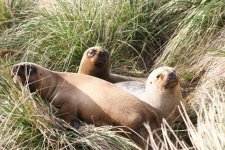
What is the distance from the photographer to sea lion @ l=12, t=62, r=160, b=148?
16.1 ft

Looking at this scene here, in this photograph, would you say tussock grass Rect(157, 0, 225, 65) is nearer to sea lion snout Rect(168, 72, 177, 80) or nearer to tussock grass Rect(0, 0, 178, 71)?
tussock grass Rect(0, 0, 178, 71)

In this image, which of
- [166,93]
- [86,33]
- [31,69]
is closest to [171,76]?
[166,93]

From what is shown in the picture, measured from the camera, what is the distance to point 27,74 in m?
5.32

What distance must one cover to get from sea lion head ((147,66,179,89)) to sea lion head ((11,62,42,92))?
1.00 meters

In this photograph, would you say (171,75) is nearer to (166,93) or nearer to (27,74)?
(166,93)

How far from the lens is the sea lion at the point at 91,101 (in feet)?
16.1

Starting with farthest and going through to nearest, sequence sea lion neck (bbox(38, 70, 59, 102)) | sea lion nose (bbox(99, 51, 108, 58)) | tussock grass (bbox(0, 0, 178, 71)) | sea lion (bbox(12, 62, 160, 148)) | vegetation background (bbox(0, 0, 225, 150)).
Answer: tussock grass (bbox(0, 0, 178, 71)), sea lion nose (bbox(99, 51, 108, 58)), vegetation background (bbox(0, 0, 225, 150)), sea lion neck (bbox(38, 70, 59, 102)), sea lion (bbox(12, 62, 160, 148))

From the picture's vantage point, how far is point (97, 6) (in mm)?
7160

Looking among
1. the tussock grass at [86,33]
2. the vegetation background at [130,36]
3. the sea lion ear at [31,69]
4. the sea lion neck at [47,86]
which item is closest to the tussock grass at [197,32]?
the vegetation background at [130,36]

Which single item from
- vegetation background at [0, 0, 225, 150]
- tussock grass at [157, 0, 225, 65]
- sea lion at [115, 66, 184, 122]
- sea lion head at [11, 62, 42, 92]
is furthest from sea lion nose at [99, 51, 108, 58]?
sea lion head at [11, 62, 42, 92]

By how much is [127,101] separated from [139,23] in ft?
7.48

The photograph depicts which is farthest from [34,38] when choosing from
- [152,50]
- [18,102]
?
[18,102]

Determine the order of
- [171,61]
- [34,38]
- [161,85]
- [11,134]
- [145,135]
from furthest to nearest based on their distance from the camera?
[34,38]
[171,61]
[161,85]
[145,135]
[11,134]

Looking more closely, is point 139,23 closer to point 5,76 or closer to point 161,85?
point 161,85
